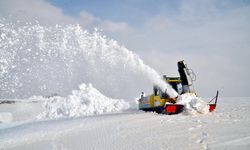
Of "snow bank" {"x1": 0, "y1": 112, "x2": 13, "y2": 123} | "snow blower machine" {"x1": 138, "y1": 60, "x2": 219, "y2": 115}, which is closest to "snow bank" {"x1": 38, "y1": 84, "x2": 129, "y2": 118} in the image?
"snow bank" {"x1": 0, "y1": 112, "x2": 13, "y2": 123}

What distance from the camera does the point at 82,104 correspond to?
28750 millimetres

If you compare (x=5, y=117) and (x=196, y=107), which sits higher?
(x=196, y=107)

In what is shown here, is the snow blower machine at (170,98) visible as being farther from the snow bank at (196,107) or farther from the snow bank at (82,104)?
the snow bank at (82,104)

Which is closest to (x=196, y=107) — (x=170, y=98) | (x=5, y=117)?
(x=170, y=98)

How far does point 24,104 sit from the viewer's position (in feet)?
114

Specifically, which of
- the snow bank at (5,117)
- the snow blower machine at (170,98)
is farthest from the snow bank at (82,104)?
the snow blower machine at (170,98)

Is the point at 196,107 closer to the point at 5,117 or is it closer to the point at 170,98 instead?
the point at 170,98

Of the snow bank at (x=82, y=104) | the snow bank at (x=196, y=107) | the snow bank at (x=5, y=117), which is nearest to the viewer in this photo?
the snow bank at (x=196, y=107)

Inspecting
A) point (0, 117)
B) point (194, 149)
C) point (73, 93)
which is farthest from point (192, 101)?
point (0, 117)

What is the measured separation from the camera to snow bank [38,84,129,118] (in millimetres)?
27373

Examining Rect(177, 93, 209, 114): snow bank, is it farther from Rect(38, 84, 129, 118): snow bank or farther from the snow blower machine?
Rect(38, 84, 129, 118): snow bank

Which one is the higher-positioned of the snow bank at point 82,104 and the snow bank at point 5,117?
the snow bank at point 82,104

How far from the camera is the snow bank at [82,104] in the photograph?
1078 inches

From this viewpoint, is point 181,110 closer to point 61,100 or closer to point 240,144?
point 240,144
